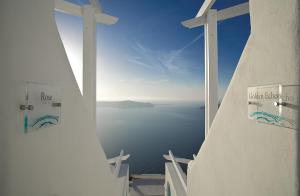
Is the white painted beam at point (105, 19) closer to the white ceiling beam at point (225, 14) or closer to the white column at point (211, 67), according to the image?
the white ceiling beam at point (225, 14)

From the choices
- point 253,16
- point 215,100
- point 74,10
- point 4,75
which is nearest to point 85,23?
point 74,10

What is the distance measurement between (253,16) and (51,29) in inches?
45.0

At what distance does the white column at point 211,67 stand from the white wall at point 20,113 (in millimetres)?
1929

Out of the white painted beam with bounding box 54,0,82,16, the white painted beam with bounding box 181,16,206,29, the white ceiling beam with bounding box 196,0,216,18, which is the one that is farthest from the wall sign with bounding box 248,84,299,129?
the white painted beam with bounding box 54,0,82,16

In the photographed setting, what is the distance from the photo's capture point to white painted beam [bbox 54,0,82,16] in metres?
1.93

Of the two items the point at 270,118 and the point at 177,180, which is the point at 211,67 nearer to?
the point at 270,118

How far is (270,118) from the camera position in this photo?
0.73 m

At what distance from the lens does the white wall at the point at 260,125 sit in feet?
2.12

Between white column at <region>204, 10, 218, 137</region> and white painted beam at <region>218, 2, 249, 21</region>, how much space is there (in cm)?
10

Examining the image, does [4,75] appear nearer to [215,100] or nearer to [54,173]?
[54,173]

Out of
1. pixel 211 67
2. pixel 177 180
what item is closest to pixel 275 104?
pixel 211 67

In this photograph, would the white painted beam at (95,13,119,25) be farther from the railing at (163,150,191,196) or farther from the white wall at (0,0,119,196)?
the railing at (163,150,191,196)

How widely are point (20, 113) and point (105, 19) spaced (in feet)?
7.16

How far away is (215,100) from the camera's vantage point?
8.29ft
